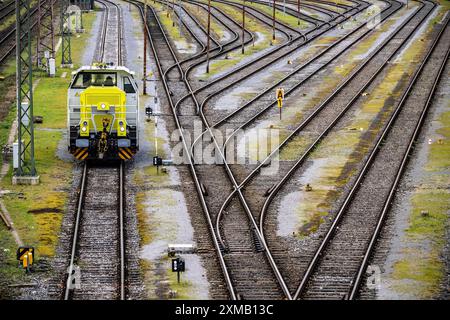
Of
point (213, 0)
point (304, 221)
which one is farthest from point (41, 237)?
point (213, 0)

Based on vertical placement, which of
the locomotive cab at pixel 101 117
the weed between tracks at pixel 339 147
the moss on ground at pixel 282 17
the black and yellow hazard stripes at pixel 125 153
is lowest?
the moss on ground at pixel 282 17

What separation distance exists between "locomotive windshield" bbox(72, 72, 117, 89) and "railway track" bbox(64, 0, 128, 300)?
9.05ft

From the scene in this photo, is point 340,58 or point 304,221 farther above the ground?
point 304,221

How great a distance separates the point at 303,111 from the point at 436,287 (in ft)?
86.0

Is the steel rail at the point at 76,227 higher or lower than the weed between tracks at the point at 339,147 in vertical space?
higher

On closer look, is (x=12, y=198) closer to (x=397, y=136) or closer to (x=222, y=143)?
(x=222, y=143)

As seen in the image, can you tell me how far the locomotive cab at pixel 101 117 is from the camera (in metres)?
37.5

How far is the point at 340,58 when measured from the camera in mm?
70688

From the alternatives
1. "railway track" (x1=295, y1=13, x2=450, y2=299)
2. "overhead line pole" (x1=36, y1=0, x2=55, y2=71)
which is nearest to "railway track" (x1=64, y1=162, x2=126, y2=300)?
"railway track" (x1=295, y1=13, x2=450, y2=299)

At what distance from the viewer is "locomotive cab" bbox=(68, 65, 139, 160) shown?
37.5 metres

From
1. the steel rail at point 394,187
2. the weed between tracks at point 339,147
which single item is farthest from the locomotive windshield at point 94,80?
the steel rail at point 394,187

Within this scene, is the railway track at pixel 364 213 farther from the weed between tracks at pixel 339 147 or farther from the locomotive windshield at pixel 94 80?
the locomotive windshield at pixel 94 80

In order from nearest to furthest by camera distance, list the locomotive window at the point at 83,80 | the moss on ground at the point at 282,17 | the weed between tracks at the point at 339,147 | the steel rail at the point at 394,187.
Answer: the steel rail at the point at 394,187
the weed between tracks at the point at 339,147
the locomotive window at the point at 83,80
the moss on ground at the point at 282,17

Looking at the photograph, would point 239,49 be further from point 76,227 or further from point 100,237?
point 100,237
